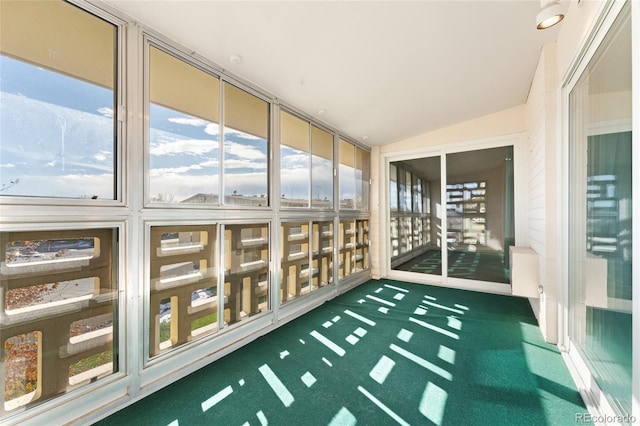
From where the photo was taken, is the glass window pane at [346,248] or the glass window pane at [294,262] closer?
the glass window pane at [294,262]

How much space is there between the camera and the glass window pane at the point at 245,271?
2.56 metres

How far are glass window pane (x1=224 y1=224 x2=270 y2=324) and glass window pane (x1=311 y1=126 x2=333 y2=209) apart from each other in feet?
3.89

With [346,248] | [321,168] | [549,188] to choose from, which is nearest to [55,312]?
[321,168]

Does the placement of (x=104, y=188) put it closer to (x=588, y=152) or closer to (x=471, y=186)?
(x=588, y=152)

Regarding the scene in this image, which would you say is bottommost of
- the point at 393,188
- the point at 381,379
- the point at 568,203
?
the point at 381,379

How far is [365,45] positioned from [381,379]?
2.83 m

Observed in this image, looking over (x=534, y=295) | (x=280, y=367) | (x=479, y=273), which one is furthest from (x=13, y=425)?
(x=479, y=273)

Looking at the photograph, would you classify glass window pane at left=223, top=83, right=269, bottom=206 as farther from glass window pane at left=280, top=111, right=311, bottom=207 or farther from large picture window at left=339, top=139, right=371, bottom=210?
large picture window at left=339, top=139, right=371, bottom=210

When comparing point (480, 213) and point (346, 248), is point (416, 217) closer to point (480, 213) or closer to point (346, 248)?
point (480, 213)

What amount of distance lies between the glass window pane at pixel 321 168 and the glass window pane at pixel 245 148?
1.00 m

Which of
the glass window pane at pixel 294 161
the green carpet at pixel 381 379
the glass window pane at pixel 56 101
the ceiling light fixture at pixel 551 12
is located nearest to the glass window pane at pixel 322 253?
the glass window pane at pixel 294 161

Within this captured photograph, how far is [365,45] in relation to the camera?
7.50ft

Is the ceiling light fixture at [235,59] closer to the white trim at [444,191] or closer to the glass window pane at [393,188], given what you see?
the white trim at [444,191]

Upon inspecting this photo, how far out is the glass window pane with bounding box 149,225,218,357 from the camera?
2.02 meters
